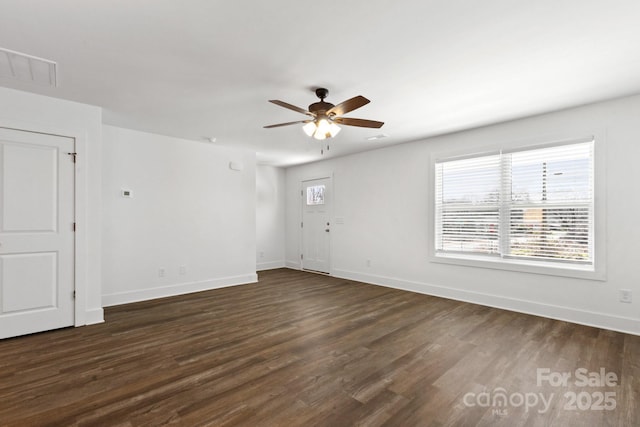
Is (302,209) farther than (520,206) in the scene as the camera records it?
Yes

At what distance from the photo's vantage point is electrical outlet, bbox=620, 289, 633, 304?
322 centimetres

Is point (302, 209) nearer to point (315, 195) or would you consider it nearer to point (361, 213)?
point (315, 195)

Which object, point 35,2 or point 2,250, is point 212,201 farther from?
point 35,2

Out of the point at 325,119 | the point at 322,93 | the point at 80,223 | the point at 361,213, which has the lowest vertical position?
the point at 80,223

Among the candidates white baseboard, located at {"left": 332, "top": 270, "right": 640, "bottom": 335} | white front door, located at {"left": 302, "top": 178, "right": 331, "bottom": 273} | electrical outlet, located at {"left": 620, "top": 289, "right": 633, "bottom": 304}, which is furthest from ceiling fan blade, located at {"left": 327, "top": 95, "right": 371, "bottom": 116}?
white front door, located at {"left": 302, "top": 178, "right": 331, "bottom": 273}

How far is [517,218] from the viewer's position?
4.05 m

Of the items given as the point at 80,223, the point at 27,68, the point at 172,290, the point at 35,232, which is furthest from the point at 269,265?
the point at 27,68

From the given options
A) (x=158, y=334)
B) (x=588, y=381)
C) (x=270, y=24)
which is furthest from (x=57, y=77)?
(x=588, y=381)

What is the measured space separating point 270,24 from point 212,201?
3.74 metres

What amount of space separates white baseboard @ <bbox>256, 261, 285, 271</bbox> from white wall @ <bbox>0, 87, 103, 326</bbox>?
12.1 feet

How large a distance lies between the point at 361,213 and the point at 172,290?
143 inches

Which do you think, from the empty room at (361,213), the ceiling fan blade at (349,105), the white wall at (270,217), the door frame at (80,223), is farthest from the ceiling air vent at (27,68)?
the white wall at (270,217)

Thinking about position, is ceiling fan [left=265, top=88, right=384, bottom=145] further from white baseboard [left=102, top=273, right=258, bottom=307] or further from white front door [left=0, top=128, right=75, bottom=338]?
white baseboard [left=102, top=273, right=258, bottom=307]

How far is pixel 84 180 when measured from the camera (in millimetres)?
3480
